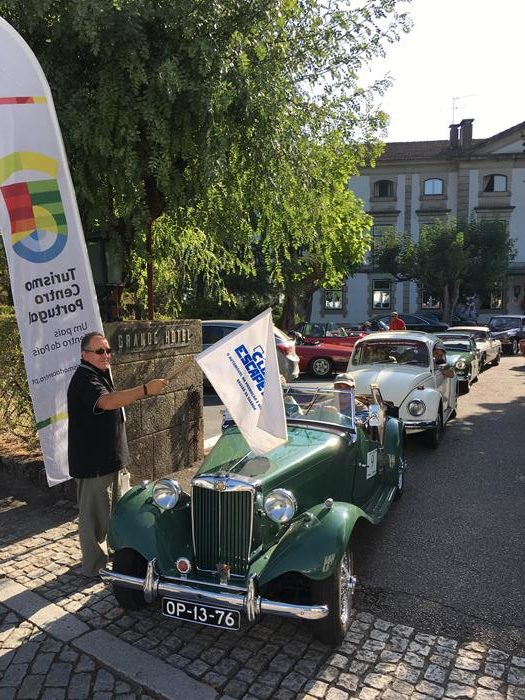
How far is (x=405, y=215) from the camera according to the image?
123 ft

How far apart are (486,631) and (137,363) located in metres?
4.05

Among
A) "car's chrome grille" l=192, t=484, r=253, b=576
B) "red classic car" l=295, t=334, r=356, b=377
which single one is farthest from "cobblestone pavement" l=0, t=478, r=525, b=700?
"red classic car" l=295, t=334, r=356, b=377

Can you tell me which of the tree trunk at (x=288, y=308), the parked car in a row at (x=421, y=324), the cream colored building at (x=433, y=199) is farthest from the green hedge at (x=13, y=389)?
the cream colored building at (x=433, y=199)

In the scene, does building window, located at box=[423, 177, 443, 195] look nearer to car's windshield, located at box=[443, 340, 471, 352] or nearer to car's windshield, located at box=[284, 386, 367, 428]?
car's windshield, located at box=[443, 340, 471, 352]

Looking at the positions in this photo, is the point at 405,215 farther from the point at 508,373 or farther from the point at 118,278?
the point at 118,278

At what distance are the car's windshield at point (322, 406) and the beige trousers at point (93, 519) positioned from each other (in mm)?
1642

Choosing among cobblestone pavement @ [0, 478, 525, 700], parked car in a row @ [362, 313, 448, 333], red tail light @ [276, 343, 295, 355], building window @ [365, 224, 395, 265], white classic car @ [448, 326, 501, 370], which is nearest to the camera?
cobblestone pavement @ [0, 478, 525, 700]

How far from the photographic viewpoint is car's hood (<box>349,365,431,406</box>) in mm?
7918

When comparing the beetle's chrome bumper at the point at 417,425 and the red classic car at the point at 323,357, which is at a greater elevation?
the beetle's chrome bumper at the point at 417,425

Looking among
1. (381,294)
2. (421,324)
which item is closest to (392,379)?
(421,324)

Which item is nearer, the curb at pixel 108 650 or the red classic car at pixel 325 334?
the curb at pixel 108 650

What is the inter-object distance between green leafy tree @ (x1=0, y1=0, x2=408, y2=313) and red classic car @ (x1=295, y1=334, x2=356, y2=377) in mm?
8449

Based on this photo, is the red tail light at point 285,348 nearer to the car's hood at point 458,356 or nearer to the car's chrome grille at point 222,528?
the car's hood at point 458,356

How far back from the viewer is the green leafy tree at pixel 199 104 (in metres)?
5.40
